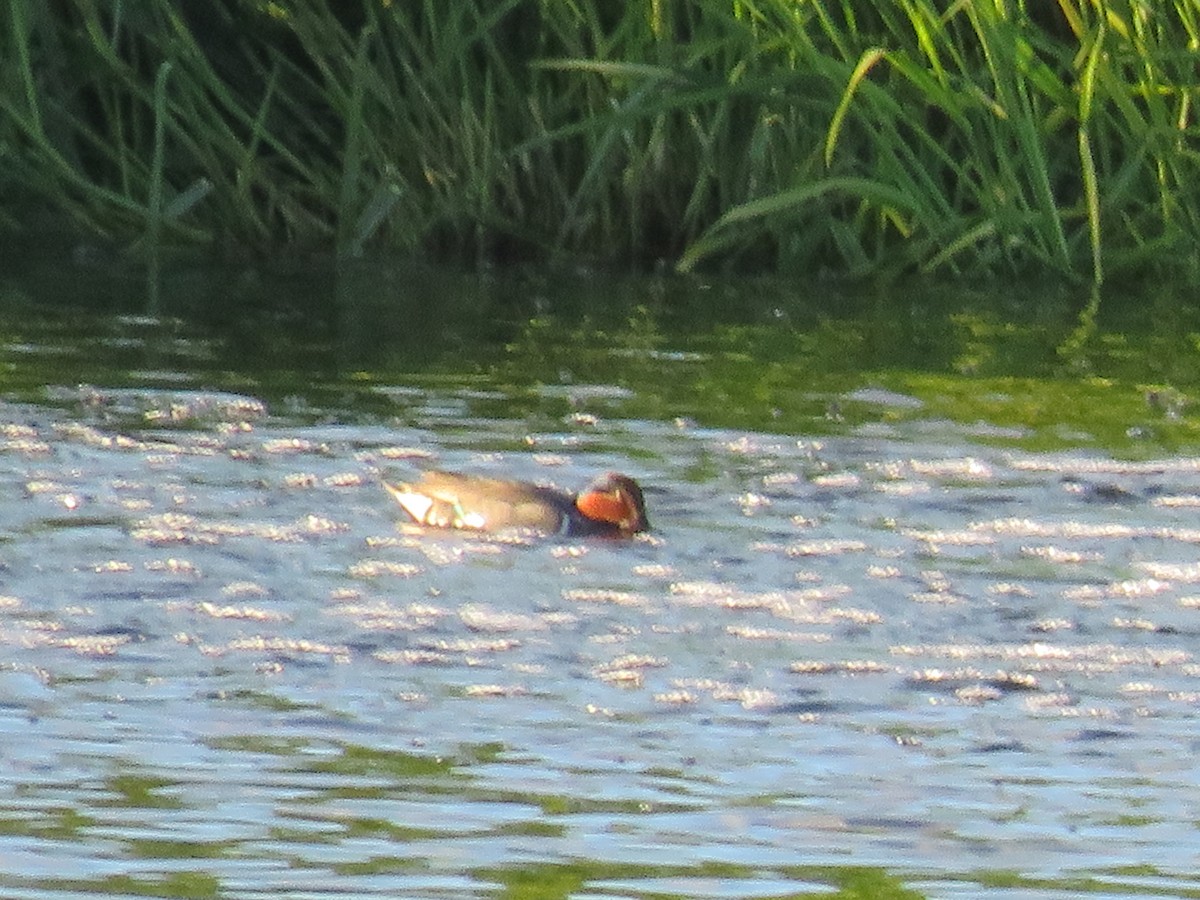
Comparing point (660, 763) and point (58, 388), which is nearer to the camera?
point (660, 763)

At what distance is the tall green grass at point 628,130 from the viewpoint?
10.4 metres

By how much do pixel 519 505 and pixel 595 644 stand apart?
1.08 metres

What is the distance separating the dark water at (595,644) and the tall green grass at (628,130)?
1873 millimetres

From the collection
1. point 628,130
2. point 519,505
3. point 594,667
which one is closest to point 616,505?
point 519,505

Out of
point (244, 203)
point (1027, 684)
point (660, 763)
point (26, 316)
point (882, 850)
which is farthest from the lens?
point (244, 203)

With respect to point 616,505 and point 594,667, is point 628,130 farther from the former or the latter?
point 594,667

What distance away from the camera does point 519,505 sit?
6.53 meters

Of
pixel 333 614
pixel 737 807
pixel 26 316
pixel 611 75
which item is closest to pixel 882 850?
pixel 737 807

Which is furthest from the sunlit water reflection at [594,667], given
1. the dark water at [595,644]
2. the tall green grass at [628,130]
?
the tall green grass at [628,130]

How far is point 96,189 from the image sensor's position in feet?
36.4

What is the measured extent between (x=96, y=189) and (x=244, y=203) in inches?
27.4

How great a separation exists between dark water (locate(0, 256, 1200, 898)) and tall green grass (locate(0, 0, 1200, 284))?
6.14ft

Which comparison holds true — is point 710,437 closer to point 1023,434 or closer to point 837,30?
point 1023,434

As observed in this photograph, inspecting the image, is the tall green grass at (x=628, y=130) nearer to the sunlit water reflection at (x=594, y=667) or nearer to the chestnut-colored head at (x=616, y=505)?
the sunlit water reflection at (x=594, y=667)
